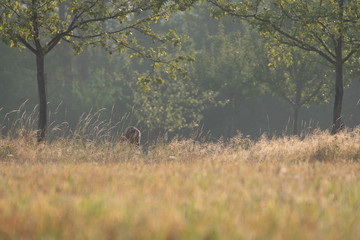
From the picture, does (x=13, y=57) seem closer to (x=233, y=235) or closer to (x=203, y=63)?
(x=203, y=63)

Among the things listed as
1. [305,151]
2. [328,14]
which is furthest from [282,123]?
[305,151]

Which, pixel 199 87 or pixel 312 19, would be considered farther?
pixel 199 87

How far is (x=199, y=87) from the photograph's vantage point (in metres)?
34.6

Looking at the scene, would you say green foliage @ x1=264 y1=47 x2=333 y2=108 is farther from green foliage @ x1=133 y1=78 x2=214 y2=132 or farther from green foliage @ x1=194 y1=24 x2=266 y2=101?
green foliage @ x1=133 y1=78 x2=214 y2=132

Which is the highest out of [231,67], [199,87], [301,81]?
[231,67]

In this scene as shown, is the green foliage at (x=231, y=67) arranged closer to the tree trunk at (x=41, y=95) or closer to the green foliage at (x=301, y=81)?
the green foliage at (x=301, y=81)

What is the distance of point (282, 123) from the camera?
141ft

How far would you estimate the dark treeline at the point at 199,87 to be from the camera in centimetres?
2619

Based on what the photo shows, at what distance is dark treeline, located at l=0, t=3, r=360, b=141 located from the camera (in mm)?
26188

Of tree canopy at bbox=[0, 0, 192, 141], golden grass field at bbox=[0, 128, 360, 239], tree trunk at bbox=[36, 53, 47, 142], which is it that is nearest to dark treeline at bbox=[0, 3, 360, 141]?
tree trunk at bbox=[36, 53, 47, 142]

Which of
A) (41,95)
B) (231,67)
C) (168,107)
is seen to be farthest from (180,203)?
(231,67)

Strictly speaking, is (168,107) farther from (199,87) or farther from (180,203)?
(180,203)

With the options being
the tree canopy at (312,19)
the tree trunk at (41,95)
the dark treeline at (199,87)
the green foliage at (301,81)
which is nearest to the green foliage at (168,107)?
the dark treeline at (199,87)

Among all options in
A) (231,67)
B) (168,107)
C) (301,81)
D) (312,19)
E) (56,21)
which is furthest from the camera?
(231,67)
